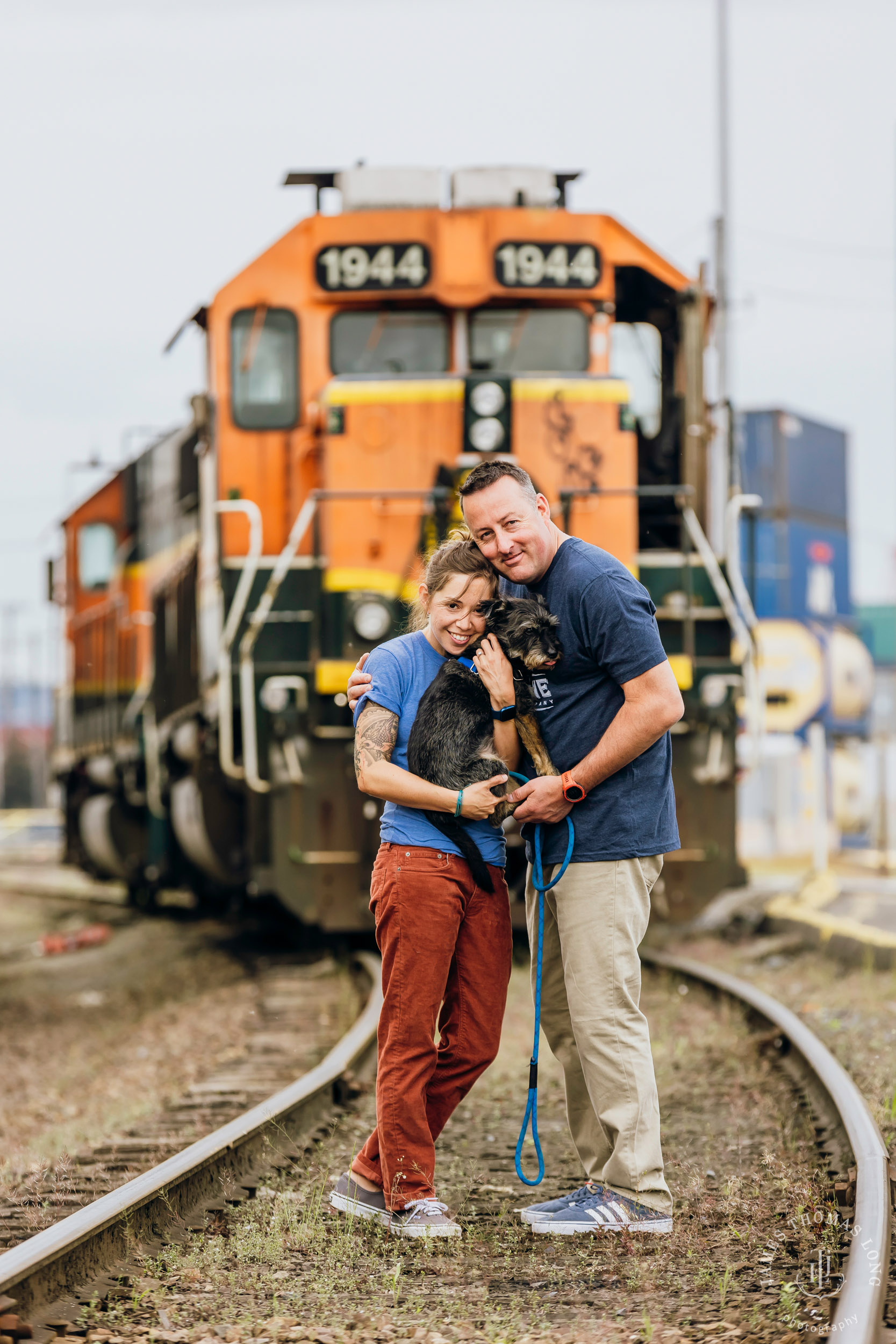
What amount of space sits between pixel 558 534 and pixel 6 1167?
262cm

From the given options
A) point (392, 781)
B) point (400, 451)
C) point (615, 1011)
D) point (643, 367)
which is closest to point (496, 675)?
point (392, 781)

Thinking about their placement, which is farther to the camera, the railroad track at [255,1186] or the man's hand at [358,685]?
the man's hand at [358,685]

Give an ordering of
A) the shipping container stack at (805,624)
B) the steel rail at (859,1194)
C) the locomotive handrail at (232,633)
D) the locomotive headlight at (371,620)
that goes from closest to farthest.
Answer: the steel rail at (859,1194) → the locomotive headlight at (371,620) → the locomotive handrail at (232,633) → the shipping container stack at (805,624)

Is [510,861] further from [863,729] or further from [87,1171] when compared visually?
[863,729]

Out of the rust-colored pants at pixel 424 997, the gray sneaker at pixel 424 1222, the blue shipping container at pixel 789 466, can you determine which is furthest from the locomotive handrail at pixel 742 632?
the blue shipping container at pixel 789 466

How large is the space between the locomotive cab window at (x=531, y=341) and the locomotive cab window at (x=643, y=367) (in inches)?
18.5

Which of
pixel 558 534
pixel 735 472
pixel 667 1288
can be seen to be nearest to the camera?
pixel 667 1288

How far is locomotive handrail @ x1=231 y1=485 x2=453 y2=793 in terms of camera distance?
8.23m

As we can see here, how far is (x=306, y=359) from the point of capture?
9008 millimetres

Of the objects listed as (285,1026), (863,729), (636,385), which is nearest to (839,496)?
(863,729)

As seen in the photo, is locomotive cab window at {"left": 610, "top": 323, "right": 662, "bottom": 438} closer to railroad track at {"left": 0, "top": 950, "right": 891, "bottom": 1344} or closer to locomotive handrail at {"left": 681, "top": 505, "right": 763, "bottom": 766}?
locomotive handrail at {"left": 681, "top": 505, "right": 763, "bottom": 766}

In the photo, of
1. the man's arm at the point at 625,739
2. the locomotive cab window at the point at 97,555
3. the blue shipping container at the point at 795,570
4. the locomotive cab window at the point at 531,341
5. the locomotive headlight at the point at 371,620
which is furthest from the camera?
the blue shipping container at the point at 795,570

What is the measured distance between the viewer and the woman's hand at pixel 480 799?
3488 millimetres

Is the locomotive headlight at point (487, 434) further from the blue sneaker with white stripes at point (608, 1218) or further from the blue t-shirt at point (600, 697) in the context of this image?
the blue sneaker with white stripes at point (608, 1218)
